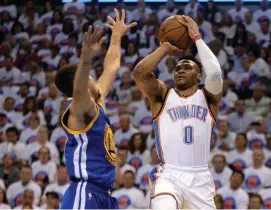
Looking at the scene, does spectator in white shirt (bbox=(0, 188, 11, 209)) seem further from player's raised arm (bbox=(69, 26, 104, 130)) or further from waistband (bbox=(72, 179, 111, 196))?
player's raised arm (bbox=(69, 26, 104, 130))

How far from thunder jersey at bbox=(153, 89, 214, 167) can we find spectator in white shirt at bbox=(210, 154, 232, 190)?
3.26 m

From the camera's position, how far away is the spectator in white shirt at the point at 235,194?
8.24m

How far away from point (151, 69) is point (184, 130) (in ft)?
2.02

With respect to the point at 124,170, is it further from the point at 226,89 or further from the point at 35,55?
the point at 35,55

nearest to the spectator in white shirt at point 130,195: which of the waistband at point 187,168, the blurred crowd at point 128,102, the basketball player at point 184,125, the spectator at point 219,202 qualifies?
the blurred crowd at point 128,102

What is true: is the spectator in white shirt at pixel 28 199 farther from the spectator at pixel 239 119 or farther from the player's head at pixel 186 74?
the player's head at pixel 186 74

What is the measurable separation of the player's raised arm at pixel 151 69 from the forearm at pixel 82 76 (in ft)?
3.90

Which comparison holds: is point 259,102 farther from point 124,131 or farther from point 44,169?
point 44,169

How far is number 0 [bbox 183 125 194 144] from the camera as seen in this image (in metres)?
5.35

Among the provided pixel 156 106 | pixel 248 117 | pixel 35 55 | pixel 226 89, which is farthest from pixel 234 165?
pixel 35 55

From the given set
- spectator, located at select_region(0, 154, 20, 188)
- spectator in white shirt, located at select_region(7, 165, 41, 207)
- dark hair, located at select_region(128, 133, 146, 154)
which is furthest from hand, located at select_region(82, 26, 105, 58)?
spectator, located at select_region(0, 154, 20, 188)

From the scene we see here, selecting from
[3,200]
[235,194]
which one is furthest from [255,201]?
[3,200]

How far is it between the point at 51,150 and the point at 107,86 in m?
4.56

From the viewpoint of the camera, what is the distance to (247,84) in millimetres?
11352
